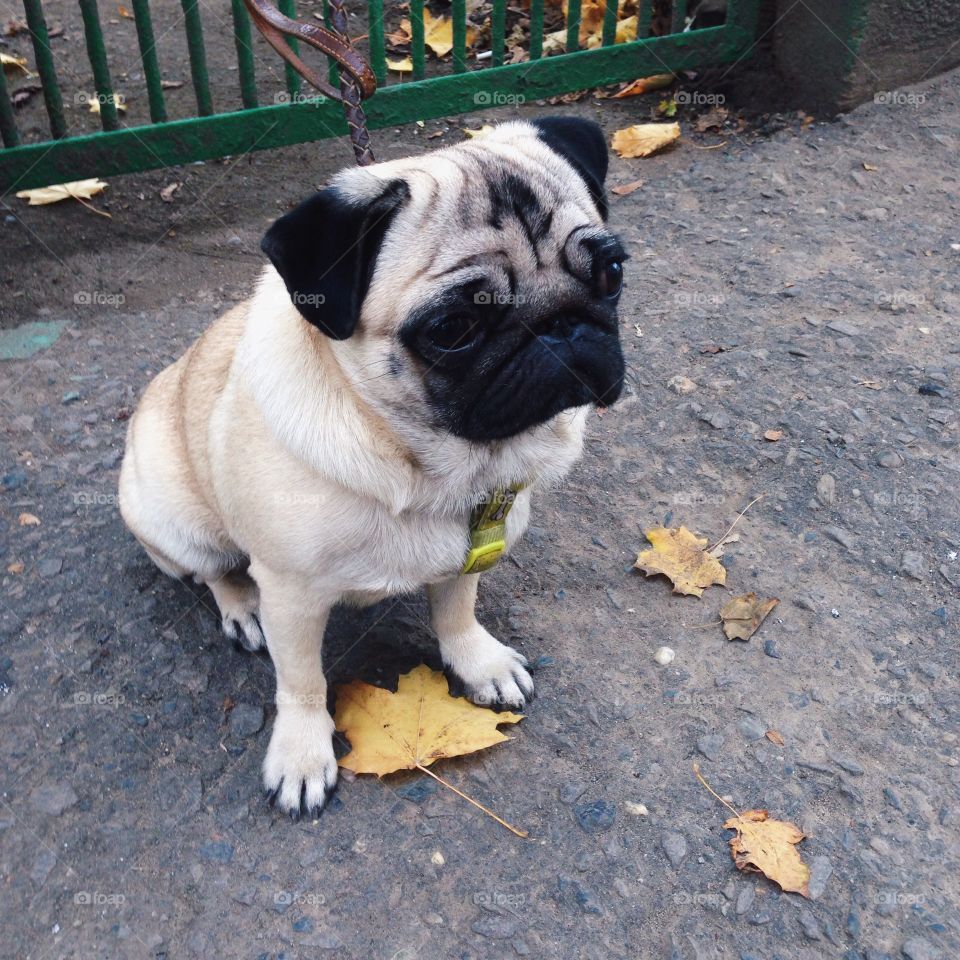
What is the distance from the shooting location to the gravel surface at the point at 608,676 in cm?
232

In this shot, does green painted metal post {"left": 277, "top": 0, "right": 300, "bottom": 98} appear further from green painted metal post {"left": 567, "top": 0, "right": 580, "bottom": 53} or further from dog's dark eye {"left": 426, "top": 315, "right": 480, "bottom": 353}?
dog's dark eye {"left": 426, "top": 315, "right": 480, "bottom": 353}

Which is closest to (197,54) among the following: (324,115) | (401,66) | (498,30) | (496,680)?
(324,115)

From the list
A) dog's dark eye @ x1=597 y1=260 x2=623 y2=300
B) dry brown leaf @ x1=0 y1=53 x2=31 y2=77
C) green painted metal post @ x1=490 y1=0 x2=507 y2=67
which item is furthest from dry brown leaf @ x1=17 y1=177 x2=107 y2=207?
dog's dark eye @ x1=597 y1=260 x2=623 y2=300

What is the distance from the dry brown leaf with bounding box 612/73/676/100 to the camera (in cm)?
604

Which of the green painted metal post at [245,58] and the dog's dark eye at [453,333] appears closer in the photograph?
the dog's dark eye at [453,333]

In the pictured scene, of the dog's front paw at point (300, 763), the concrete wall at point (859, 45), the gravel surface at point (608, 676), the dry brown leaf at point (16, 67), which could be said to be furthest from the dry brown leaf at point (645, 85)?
the dog's front paw at point (300, 763)

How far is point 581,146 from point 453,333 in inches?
A: 29.4

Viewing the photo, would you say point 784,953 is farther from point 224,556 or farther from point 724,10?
point 724,10

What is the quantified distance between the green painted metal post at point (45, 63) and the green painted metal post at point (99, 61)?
7.6 inches

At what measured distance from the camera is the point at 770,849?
7.91ft

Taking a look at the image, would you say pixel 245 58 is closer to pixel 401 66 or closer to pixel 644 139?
pixel 401 66

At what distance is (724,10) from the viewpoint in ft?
19.5

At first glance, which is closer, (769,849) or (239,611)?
(769,849)

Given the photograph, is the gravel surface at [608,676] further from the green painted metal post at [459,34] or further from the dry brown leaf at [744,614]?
the green painted metal post at [459,34]
